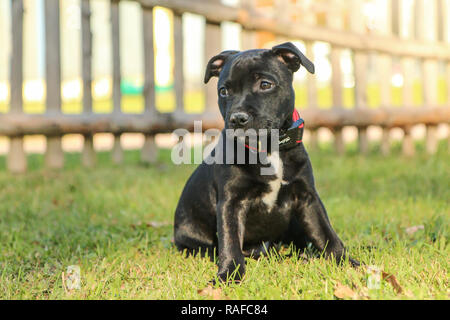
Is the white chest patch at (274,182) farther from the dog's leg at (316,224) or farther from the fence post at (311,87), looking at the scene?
the fence post at (311,87)

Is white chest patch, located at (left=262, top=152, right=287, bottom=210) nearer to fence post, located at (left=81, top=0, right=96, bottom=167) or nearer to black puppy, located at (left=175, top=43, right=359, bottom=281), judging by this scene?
black puppy, located at (left=175, top=43, right=359, bottom=281)

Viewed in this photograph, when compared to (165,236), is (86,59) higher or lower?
higher

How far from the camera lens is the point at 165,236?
3914mm

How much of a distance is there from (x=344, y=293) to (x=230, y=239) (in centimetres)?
73

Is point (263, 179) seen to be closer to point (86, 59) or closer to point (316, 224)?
point (316, 224)

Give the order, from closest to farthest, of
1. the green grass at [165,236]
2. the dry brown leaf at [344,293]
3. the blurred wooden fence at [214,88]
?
the dry brown leaf at [344,293] → the green grass at [165,236] → the blurred wooden fence at [214,88]

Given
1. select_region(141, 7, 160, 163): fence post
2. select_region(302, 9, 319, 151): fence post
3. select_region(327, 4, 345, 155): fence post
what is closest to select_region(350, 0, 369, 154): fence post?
select_region(327, 4, 345, 155): fence post

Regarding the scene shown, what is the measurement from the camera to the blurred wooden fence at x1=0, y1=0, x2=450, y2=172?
6.16 m

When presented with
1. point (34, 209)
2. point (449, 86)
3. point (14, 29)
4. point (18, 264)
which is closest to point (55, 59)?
point (14, 29)

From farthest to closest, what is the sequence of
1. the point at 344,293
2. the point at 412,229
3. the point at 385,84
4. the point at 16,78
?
the point at 385,84
the point at 16,78
the point at 412,229
the point at 344,293

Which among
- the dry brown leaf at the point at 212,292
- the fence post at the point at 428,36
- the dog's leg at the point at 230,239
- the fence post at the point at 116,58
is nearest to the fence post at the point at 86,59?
the fence post at the point at 116,58

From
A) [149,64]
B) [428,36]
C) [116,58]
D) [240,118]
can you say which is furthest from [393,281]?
[428,36]

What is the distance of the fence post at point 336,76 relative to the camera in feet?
24.6

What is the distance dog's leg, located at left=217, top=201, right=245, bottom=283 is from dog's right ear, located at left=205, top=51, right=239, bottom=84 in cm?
89
